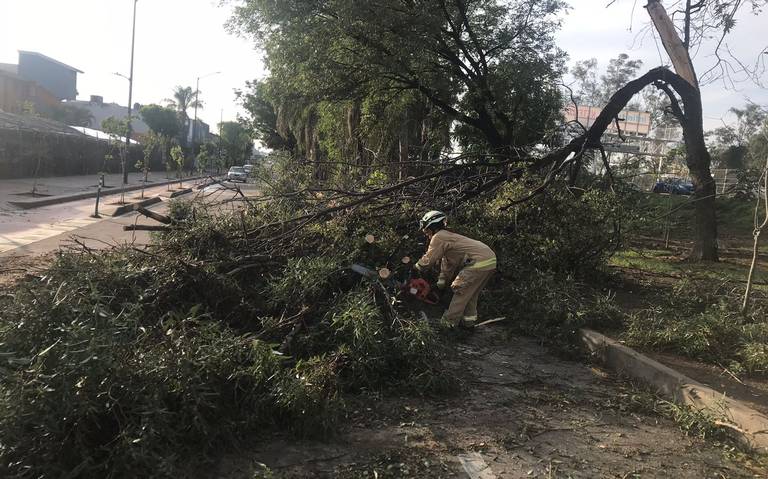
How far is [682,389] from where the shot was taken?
13.3 feet

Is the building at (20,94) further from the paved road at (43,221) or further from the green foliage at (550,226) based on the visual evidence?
the green foliage at (550,226)

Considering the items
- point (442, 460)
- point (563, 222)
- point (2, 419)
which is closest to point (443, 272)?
point (563, 222)

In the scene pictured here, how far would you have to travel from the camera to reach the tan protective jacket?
18.5ft

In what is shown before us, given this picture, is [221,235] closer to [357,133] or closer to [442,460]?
[442,460]

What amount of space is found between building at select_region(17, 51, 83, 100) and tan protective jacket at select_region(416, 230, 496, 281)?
62.7 m

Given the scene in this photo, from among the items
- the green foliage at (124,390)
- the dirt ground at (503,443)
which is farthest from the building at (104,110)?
the dirt ground at (503,443)

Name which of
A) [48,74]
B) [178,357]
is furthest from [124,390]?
[48,74]

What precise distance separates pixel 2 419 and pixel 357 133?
15197mm

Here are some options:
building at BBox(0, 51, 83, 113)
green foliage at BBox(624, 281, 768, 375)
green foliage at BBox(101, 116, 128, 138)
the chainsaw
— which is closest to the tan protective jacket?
the chainsaw

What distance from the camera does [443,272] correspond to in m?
5.98

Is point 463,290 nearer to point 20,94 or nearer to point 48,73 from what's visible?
point 20,94

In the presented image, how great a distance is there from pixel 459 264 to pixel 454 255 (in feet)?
0.45

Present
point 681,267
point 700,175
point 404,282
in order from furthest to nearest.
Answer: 1. point 700,175
2. point 681,267
3. point 404,282

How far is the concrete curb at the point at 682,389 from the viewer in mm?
3449
